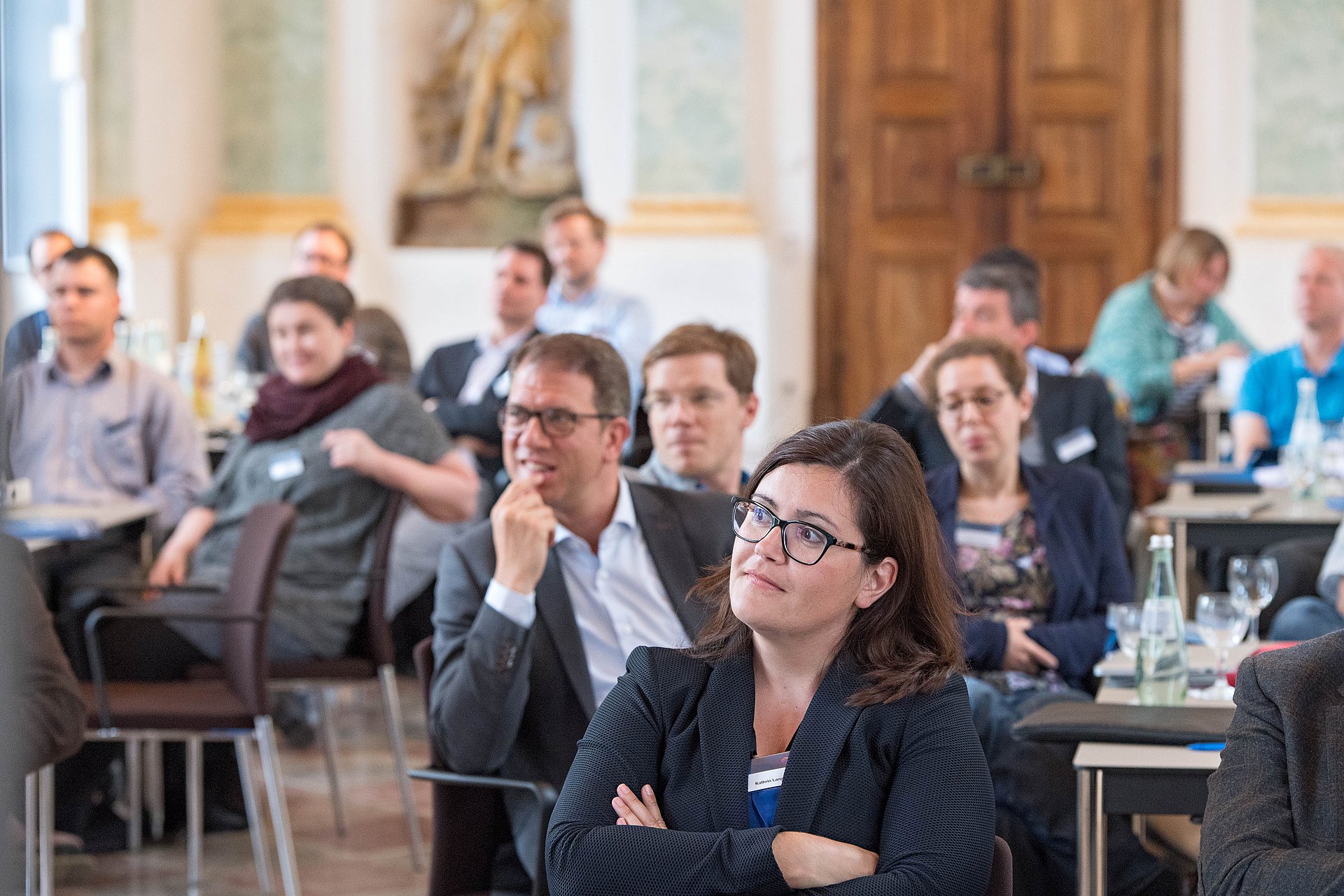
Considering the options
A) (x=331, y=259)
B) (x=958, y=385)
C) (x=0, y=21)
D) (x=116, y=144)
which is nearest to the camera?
(x=0, y=21)

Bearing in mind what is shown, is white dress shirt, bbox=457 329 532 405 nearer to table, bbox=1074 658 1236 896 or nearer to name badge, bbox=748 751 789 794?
table, bbox=1074 658 1236 896

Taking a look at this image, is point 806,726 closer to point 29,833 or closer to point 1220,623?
point 1220,623

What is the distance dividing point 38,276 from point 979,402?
13.8ft

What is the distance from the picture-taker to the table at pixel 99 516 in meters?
4.23

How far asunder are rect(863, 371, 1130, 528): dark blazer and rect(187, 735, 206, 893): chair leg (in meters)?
2.01

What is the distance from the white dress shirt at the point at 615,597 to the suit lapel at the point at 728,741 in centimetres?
74

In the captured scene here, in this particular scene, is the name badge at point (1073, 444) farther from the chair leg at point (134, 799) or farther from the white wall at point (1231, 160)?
the white wall at point (1231, 160)

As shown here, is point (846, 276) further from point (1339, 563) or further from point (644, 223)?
point (1339, 563)

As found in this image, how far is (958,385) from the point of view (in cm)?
351

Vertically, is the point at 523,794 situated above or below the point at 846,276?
below

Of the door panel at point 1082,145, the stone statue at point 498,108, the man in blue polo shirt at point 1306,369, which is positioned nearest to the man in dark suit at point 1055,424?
the man in blue polo shirt at point 1306,369

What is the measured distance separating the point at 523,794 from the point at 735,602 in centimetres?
82

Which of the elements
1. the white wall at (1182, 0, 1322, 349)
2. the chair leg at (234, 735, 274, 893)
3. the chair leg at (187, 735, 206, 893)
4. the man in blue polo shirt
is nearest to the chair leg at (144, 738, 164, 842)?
the chair leg at (187, 735, 206, 893)

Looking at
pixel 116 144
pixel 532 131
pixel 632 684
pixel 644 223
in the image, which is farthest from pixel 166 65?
pixel 632 684
